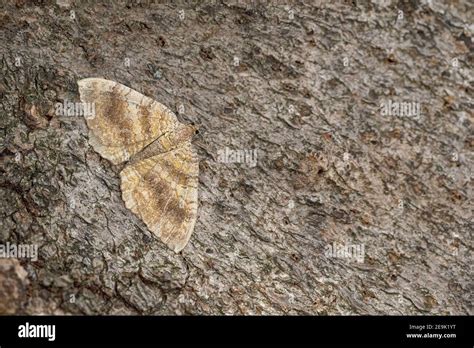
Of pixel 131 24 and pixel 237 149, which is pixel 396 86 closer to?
pixel 237 149

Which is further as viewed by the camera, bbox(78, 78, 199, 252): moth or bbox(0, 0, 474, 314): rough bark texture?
bbox(78, 78, 199, 252): moth

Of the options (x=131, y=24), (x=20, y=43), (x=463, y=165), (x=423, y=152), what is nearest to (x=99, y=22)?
(x=131, y=24)

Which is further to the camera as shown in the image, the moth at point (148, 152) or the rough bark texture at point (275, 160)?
the moth at point (148, 152)
